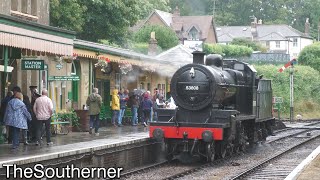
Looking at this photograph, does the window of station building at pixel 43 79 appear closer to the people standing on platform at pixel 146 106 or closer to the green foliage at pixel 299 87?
the people standing on platform at pixel 146 106

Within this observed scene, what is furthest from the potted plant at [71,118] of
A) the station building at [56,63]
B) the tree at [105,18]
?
the tree at [105,18]

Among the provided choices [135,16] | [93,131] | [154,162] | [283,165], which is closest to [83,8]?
[135,16]

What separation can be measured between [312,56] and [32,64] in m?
46.2

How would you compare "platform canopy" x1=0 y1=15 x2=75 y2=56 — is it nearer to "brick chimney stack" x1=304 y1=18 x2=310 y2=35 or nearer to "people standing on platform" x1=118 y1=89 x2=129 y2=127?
Answer: "people standing on platform" x1=118 y1=89 x2=129 y2=127

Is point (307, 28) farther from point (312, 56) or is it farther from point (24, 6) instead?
point (24, 6)

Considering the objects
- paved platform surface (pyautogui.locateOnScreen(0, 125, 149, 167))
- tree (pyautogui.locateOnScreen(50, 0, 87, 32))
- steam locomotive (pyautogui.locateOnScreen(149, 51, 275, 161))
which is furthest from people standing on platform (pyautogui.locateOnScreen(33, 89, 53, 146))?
tree (pyautogui.locateOnScreen(50, 0, 87, 32))

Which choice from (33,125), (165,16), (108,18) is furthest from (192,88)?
(165,16)

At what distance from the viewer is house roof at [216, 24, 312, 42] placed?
100375 millimetres

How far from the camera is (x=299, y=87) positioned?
174 ft

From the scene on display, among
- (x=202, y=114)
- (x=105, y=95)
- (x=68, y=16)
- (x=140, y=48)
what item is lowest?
(x=202, y=114)

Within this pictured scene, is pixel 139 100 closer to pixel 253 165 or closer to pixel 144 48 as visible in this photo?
pixel 253 165

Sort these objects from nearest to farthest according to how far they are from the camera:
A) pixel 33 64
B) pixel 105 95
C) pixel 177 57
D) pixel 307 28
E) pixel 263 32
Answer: pixel 33 64, pixel 105 95, pixel 177 57, pixel 263 32, pixel 307 28

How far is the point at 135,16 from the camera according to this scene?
148 ft

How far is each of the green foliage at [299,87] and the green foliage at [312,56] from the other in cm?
609
